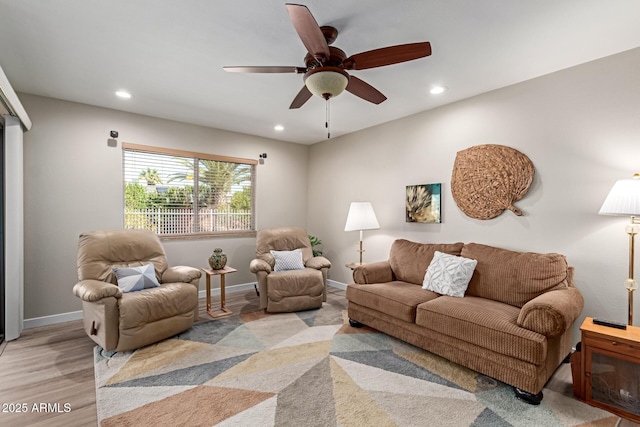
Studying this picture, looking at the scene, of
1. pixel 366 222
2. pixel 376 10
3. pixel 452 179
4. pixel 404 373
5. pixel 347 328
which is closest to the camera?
pixel 376 10

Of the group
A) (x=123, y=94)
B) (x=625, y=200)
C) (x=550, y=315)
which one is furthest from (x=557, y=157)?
(x=123, y=94)

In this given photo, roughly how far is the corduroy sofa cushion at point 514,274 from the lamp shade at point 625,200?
1.87 ft

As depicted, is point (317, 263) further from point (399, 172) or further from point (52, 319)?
point (52, 319)

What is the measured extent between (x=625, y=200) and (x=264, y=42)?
288cm

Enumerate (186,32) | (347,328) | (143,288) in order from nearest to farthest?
(186,32) → (143,288) → (347,328)

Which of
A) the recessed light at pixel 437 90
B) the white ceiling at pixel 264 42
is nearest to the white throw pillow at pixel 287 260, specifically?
Result: the white ceiling at pixel 264 42

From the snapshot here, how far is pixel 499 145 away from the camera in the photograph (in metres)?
3.20

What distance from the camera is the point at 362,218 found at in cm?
411

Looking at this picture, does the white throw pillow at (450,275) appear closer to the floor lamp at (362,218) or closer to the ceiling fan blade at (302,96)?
Result: the floor lamp at (362,218)

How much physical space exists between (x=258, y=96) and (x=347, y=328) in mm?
2753

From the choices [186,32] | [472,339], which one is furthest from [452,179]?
[186,32]

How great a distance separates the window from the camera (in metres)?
4.11

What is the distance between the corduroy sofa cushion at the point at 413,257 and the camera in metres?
3.39

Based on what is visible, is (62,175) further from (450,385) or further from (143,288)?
(450,385)
